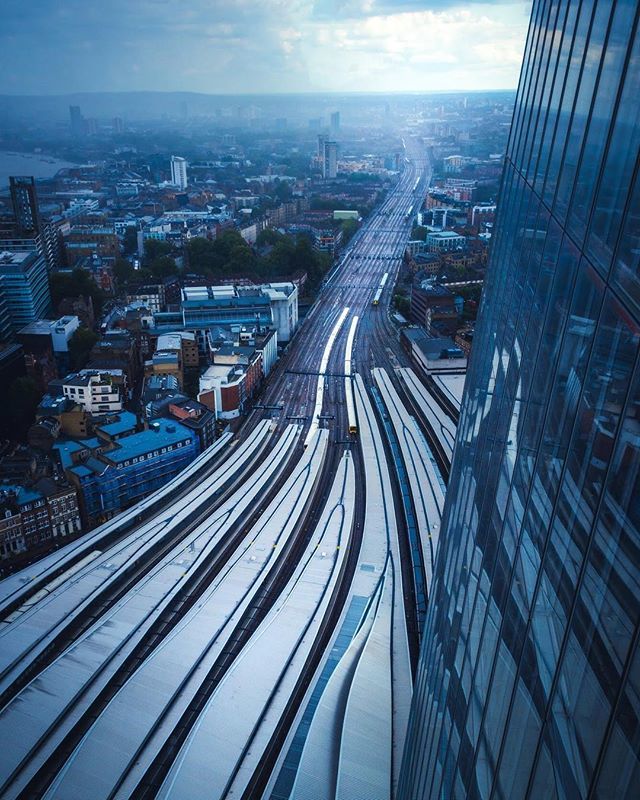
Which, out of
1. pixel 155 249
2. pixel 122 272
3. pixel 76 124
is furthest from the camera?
pixel 76 124

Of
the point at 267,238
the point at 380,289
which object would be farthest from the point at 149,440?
the point at 267,238

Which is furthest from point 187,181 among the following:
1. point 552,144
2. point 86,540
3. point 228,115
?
point 228,115

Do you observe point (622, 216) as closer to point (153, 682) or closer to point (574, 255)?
point (574, 255)

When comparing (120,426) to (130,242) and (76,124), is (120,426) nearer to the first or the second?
(130,242)

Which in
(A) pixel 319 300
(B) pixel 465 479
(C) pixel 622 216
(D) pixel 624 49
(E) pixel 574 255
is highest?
(D) pixel 624 49

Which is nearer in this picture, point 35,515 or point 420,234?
point 35,515

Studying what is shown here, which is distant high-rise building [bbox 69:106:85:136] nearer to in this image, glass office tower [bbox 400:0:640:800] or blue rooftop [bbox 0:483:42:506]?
blue rooftop [bbox 0:483:42:506]

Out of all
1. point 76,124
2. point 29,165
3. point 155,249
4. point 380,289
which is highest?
point 76,124
